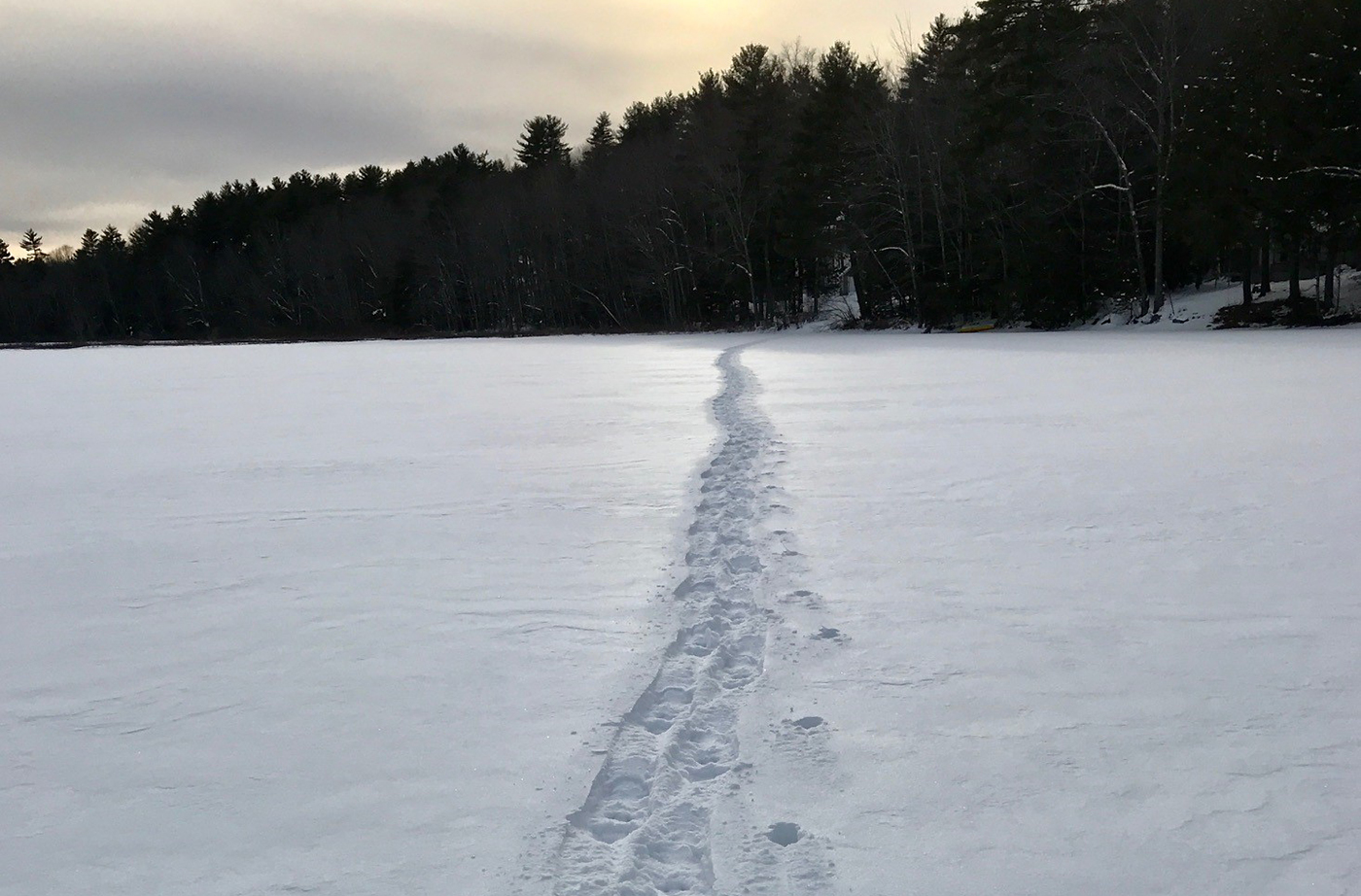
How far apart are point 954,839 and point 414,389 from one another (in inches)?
560

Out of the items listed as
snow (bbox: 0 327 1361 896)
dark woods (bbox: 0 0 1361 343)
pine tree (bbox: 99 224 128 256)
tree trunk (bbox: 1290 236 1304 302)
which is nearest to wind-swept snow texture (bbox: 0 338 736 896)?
snow (bbox: 0 327 1361 896)

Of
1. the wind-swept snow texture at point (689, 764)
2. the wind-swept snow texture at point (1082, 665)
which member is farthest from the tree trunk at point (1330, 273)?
the wind-swept snow texture at point (689, 764)

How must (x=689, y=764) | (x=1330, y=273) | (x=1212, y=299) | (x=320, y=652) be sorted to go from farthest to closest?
(x=1212, y=299), (x=1330, y=273), (x=320, y=652), (x=689, y=764)

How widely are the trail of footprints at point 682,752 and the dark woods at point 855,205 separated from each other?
77.7 feet

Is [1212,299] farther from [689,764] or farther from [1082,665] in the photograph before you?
[689,764]

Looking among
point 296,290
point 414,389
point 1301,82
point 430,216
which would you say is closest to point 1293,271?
point 1301,82

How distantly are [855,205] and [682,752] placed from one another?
34.5 metres

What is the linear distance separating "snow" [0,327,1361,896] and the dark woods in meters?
20.3

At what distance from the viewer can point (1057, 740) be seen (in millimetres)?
2932

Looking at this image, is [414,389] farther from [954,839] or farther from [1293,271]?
[1293,271]

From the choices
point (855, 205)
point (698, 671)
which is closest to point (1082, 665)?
point (698, 671)

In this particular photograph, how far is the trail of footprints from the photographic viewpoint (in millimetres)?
2342

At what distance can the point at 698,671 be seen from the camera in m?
3.55

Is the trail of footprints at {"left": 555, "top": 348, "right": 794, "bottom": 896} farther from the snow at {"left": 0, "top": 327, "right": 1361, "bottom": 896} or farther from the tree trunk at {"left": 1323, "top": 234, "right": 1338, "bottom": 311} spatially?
the tree trunk at {"left": 1323, "top": 234, "right": 1338, "bottom": 311}
